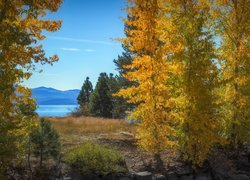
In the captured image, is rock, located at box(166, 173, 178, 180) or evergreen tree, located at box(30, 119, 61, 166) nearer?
evergreen tree, located at box(30, 119, 61, 166)

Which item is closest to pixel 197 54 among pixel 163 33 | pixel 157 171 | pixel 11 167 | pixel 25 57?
pixel 163 33

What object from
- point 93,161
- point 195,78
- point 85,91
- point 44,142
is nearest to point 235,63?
point 195,78

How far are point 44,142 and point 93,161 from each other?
1.87 m

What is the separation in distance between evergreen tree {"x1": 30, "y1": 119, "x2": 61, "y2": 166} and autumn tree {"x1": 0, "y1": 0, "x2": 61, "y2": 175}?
108 centimetres

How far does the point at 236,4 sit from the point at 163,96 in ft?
24.2

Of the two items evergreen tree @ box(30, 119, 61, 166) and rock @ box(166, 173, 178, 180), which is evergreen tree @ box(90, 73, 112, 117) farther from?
evergreen tree @ box(30, 119, 61, 166)

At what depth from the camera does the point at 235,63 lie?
1953cm

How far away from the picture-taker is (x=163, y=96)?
1595cm

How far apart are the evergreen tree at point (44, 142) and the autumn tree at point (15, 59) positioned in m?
1.08

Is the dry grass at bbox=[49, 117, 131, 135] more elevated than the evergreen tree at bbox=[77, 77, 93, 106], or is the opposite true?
the evergreen tree at bbox=[77, 77, 93, 106]

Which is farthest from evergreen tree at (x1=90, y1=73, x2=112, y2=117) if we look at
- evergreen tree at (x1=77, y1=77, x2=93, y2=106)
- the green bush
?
the green bush

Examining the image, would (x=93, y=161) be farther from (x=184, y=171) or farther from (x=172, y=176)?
(x=184, y=171)

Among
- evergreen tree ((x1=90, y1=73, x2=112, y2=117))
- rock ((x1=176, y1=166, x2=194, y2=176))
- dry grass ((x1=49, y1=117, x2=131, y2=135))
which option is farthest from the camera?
evergreen tree ((x1=90, y1=73, x2=112, y2=117))

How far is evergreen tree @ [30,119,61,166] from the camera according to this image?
14.2 meters
